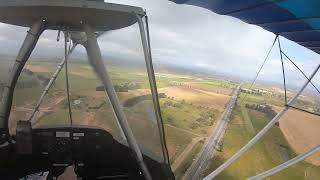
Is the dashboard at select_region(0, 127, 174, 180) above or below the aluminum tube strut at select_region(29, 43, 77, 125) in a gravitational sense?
below

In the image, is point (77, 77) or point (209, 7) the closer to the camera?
point (77, 77)

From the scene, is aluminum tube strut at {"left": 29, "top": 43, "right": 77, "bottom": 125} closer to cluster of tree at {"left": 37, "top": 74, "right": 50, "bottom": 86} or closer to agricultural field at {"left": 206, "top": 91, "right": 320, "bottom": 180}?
cluster of tree at {"left": 37, "top": 74, "right": 50, "bottom": 86}

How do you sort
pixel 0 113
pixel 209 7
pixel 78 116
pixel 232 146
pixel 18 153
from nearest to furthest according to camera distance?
pixel 0 113 → pixel 18 153 → pixel 78 116 → pixel 209 7 → pixel 232 146

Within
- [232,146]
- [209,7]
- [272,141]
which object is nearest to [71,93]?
[209,7]

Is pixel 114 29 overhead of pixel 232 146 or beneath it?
overhead

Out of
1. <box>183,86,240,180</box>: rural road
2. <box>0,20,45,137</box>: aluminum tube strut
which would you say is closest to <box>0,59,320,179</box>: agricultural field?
<box>183,86,240,180</box>: rural road

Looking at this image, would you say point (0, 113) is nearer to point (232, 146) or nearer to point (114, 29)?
point (114, 29)

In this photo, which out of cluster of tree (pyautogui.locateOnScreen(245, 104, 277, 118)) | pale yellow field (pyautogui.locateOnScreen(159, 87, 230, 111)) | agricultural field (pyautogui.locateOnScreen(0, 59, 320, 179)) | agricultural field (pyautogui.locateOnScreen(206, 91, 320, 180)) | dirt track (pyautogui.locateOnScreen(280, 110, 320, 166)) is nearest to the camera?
agricultural field (pyautogui.locateOnScreen(0, 59, 320, 179))

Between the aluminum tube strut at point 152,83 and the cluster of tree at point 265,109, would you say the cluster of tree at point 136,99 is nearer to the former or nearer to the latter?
the aluminum tube strut at point 152,83
